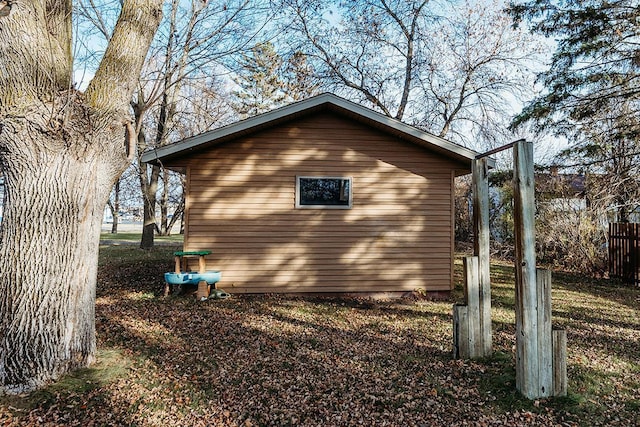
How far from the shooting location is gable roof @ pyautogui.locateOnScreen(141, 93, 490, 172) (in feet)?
23.0

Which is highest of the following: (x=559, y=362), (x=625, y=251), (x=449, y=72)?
(x=449, y=72)

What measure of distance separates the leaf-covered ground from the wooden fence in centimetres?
338

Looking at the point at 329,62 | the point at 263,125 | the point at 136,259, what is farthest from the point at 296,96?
the point at 263,125

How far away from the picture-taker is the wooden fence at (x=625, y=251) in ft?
30.7

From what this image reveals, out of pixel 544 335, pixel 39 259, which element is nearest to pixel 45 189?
pixel 39 259

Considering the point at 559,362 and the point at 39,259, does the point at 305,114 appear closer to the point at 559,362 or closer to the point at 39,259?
the point at 39,259

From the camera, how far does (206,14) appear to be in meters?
6.79

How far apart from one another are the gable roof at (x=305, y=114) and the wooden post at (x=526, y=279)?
3.73m

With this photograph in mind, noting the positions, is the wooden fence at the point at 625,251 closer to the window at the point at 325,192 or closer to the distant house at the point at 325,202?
the distant house at the point at 325,202

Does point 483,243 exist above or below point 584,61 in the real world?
below

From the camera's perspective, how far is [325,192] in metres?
7.89

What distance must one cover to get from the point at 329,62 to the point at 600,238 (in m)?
12.1

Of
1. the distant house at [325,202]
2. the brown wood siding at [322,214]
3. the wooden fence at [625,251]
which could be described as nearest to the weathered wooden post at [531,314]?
the distant house at [325,202]

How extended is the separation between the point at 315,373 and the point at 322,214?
13.6 feet
